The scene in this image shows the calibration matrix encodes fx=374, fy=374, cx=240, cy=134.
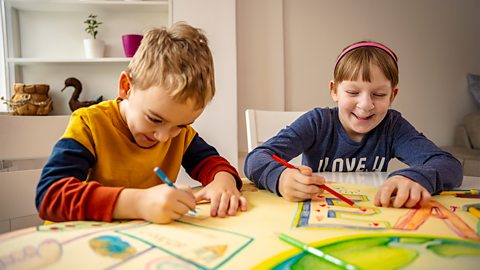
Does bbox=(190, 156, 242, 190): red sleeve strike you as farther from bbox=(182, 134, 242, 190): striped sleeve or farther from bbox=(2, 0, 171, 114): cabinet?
bbox=(2, 0, 171, 114): cabinet

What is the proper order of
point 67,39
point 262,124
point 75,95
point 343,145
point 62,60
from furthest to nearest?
point 67,39 < point 75,95 < point 62,60 < point 262,124 < point 343,145

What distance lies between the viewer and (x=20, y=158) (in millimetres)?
777

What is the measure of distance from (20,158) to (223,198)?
1.53 ft

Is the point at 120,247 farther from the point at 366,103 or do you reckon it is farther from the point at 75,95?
the point at 75,95

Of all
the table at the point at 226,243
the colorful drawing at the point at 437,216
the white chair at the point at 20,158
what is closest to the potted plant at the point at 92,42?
the white chair at the point at 20,158

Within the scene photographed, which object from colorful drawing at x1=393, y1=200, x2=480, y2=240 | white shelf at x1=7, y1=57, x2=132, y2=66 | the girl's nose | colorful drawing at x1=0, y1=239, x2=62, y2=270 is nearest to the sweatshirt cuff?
colorful drawing at x1=0, y1=239, x2=62, y2=270

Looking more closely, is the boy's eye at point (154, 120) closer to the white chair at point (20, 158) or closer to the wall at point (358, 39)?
the white chair at point (20, 158)

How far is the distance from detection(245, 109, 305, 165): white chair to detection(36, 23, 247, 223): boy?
45cm

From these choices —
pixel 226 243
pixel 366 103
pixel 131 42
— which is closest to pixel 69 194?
pixel 226 243

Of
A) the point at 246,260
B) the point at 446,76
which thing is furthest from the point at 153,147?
the point at 446,76

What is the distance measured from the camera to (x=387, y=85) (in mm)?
1036

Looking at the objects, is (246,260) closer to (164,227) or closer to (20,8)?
(164,227)

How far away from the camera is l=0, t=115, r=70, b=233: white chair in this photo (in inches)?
29.0

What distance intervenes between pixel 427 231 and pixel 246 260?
0.26 m
